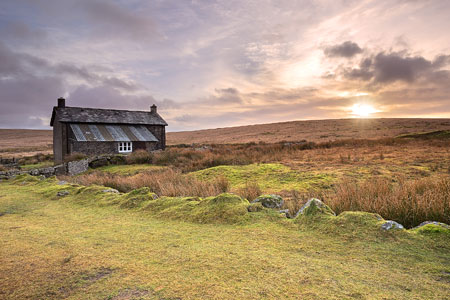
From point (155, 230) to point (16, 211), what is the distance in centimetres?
415

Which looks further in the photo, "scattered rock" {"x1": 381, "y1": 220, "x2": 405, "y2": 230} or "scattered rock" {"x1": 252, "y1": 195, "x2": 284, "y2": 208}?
"scattered rock" {"x1": 252, "y1": 195, "x2": 284, "y2": 208}

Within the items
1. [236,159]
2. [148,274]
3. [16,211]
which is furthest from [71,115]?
[148,274]

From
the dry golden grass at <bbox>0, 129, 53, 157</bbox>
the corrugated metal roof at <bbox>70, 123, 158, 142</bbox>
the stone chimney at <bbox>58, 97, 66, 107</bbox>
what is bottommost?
the dry golden grass at <bbox>0, 129, 53, 157</bbox>

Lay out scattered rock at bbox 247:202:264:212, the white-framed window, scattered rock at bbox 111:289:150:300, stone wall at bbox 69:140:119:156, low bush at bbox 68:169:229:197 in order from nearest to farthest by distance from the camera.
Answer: scattered rock at bbox 111:289:150:300 < scattered rock at bbox 247:202:264:212 < low bush at bbox 68:169:229:197 < stone wall at bbox 69:140:119:156 < the white-framed window

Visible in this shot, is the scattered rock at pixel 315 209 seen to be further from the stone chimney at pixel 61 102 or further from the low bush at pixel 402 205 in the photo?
the stone chimney at pixel 61 102

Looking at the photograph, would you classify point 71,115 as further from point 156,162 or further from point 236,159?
point 236,159

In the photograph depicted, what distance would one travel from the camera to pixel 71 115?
29.9 meters

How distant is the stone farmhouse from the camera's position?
94.3 ft

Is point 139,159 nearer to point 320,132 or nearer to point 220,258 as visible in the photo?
point 220,258

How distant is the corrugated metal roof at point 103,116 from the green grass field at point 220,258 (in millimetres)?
28041

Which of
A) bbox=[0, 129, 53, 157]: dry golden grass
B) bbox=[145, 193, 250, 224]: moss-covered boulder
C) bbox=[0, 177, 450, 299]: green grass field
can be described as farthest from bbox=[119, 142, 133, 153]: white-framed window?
bbox=[145, 193, 250, 224]: moss-covered boulder

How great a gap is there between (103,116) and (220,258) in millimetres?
33333

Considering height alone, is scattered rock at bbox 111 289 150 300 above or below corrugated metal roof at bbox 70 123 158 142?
below

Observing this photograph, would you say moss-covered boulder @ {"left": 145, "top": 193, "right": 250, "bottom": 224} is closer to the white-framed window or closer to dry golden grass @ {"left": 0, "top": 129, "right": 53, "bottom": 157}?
the white-framed window
